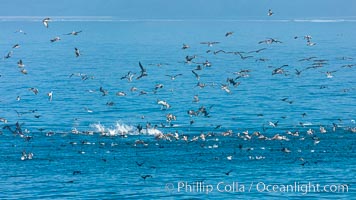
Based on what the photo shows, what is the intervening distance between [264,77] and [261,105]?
1798 inches

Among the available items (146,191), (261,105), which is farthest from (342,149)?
(261,105)

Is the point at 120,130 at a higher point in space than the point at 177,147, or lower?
higher

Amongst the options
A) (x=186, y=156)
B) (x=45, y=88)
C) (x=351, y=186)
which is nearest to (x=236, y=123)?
(x=186, y=156)

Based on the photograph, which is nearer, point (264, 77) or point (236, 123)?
point (236, 123)

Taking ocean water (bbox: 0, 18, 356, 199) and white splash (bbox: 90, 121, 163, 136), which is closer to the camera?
ocean water (bbox: 0, 18, 356, 199)

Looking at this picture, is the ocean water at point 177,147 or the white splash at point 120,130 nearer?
the ocean water at point 177,147

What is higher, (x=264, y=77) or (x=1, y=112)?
(x=264, y=77)

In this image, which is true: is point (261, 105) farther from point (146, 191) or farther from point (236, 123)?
point (146, 191)

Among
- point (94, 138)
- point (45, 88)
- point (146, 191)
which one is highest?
point (45, 88)

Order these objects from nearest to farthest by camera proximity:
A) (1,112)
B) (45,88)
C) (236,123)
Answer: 1. (236,123)
2. (1,112)
3. (45,88)

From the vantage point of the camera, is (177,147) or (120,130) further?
(120,130)

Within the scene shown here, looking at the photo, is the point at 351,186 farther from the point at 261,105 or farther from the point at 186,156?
the point at 261,105

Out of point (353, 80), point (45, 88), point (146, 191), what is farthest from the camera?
point (353, 80)

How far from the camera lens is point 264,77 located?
18200 centimetres
